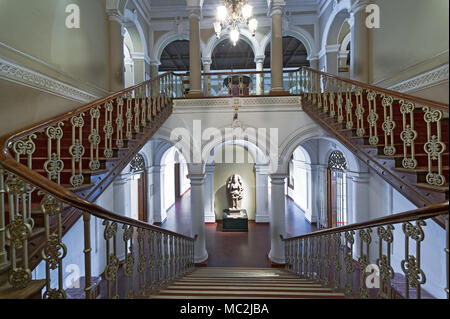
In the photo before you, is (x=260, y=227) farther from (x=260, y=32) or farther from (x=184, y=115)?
(x=260, y=32)

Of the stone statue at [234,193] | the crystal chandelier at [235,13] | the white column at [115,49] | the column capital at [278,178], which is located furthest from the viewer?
the stone statue at [234,193]

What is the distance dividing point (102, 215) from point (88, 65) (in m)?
5.78

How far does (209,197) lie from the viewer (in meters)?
10.6

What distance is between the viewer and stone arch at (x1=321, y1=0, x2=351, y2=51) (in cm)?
771

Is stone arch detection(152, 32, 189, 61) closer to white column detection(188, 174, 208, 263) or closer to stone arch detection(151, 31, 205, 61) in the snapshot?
stone arch detection(151, 31, 205, 61)

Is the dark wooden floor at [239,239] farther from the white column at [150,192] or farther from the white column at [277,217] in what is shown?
the white column at [150,192]

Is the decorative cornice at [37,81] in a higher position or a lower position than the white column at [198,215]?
higher

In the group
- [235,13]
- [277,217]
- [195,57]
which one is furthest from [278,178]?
[235,13]

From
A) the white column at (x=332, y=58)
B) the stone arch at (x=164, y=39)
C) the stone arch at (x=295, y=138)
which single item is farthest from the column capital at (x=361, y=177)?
the stone arch at (x=164, y=39)

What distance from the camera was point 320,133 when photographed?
6215mm

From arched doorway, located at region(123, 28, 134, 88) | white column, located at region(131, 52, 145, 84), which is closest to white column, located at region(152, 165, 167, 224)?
arched doorway, located at region(123, 28, 134, 88)

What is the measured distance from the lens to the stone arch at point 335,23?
25.3ft

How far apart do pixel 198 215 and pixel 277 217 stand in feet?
7.73

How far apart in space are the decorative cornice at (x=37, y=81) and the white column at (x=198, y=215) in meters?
3.58
